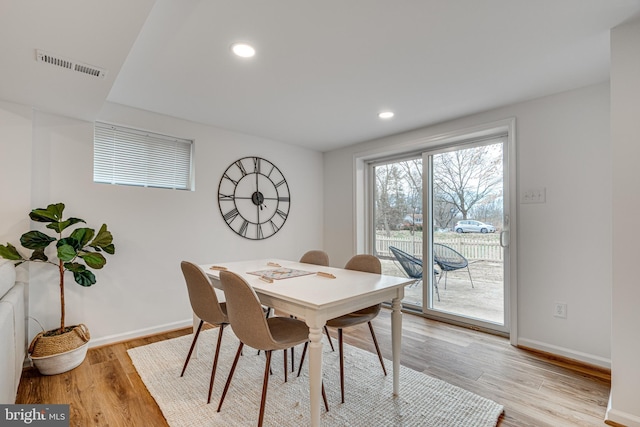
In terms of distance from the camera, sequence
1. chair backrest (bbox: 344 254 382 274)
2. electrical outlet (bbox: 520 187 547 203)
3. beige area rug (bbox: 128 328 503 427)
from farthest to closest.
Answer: electrical outlet (bbox: 520 187 547 203) < chair backrest (bbox: 344 254 382 274) < beige area rug (bbox: 128 328 503 427)

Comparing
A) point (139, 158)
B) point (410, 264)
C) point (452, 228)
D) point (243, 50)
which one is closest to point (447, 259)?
point (452, 228)

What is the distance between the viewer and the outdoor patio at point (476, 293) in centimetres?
322

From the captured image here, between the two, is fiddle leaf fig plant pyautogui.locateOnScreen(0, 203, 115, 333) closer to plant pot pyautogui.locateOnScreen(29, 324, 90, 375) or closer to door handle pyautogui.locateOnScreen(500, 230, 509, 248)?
plant pot pyautogui.locateOnScreen(29, 324, 90, 375)

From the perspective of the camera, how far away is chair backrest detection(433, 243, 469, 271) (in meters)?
3.51

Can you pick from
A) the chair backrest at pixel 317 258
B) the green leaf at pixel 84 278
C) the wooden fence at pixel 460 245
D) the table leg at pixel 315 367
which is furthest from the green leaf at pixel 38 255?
the wooden fence at pixel 460 245

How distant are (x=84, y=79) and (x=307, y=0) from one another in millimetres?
1518

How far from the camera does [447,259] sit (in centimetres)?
362

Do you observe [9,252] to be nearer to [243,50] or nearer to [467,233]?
[243,50]

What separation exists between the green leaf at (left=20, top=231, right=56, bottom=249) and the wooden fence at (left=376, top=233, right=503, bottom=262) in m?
3.59

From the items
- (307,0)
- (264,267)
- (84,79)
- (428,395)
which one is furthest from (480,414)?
(84,79)

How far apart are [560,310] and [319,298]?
7.67ft

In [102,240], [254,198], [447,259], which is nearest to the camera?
[102,240]

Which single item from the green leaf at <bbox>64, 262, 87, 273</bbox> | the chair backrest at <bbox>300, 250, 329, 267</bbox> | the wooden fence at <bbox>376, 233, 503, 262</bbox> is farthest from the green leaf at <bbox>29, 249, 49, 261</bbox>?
the wooden fence at <bbox>376, 233, 503, 262</bbox>

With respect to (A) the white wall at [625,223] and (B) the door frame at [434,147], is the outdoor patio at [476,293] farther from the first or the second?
(A) the white wall at [625,223]
